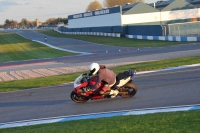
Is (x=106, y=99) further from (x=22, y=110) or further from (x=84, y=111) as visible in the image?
(x=22, y=110)

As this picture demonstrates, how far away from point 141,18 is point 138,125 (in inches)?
2495

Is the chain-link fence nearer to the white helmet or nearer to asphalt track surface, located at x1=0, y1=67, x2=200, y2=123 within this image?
asphalt track surface, located at x1=0, y1=67, x2=200, y2=123

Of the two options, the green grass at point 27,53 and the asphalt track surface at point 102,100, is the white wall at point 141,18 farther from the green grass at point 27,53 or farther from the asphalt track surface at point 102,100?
the asphalt track surface at point 102,100

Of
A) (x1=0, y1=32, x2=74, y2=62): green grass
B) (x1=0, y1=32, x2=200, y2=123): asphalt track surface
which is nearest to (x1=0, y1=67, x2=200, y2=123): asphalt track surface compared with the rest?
(x1=0, y1=32, x2=200, y2=123): asphalt track surface

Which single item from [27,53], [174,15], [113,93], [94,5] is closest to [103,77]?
[113,93]

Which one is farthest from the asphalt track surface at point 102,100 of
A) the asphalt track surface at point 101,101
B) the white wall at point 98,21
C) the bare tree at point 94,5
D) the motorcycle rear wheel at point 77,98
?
the bare tree at point 94,5

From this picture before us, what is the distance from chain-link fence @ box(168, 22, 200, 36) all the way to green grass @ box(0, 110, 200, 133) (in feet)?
139

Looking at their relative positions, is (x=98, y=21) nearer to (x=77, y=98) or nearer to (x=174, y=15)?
(x=174, y=15)

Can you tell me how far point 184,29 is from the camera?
51.1 meters

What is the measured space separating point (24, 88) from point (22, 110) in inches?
225

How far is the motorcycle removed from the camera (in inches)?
501

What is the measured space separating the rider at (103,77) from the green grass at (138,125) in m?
3.11

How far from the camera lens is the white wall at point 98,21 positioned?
233 feet

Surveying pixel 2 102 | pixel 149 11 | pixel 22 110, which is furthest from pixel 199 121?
pixel 149 11
